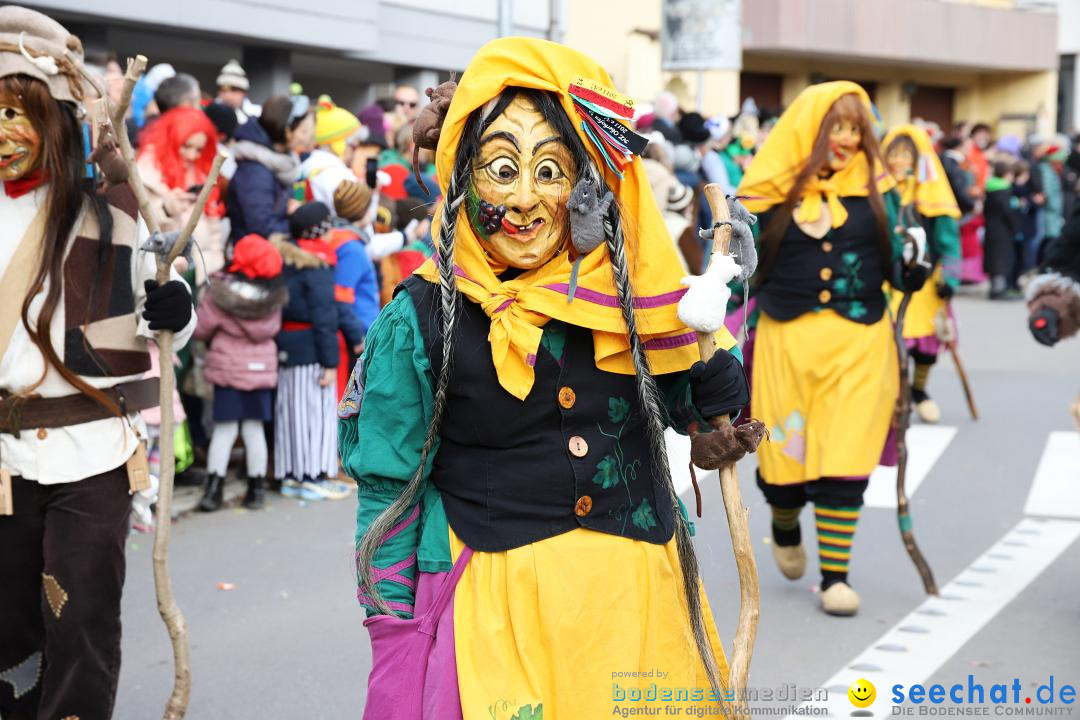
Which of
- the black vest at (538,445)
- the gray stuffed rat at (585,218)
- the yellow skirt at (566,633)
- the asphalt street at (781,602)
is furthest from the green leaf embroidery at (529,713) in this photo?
the asphalt street at (781,602)

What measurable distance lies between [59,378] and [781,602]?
11.1 feet

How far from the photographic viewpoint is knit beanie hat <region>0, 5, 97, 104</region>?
12.5ft

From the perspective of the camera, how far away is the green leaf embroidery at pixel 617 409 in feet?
10.2

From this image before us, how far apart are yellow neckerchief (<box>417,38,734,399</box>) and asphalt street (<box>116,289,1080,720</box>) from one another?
3.69 feet

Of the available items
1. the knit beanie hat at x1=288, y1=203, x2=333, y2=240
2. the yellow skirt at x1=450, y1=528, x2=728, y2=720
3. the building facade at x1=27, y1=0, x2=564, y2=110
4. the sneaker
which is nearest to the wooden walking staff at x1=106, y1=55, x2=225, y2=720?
the yellow skirt at x1=450, y1=528, x2=728, y2=720

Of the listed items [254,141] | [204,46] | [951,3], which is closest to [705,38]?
[204,46]

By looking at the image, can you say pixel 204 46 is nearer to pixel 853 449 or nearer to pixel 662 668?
pixel 853 449

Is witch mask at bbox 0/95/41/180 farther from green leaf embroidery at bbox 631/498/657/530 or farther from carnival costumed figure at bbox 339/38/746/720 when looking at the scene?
green leaf embroidery at bbox 631/498/657/530

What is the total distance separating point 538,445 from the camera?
3084 millimetres

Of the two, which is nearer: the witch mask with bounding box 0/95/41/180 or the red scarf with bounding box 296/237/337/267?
the witch mask with bounding box 0/95/41/180

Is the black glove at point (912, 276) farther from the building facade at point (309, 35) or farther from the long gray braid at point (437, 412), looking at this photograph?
the building facade at point (309, 35)

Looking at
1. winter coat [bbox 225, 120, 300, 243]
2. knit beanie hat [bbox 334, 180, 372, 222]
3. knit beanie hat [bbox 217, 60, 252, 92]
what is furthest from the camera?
knit beanie hat [bbox 217, 60, 252, 92]

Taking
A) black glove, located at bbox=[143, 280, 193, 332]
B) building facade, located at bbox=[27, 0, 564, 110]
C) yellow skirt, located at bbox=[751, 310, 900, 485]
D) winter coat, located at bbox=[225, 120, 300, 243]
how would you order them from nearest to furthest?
black glove, located at bbox=[143, 280, 193, 332] < yellow skirt, located at bbox=[751, 310, 900, 485] < winter coat, located at bbox=[225, 120, 300, 243] < building facade, located at bbox=[27, 0, 564, 110]

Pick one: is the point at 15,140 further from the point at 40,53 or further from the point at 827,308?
the point at 827,308
